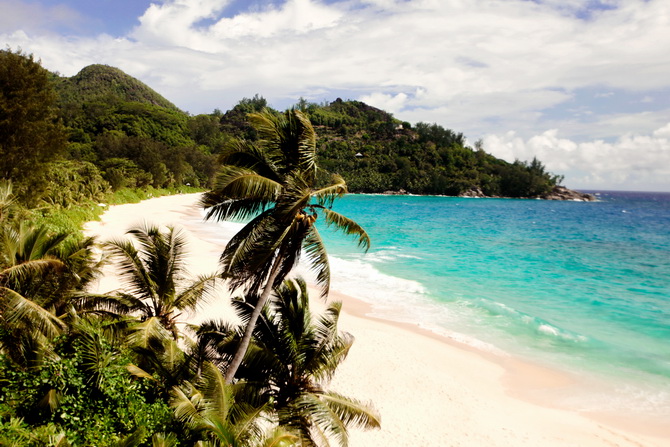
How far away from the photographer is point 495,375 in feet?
41.3

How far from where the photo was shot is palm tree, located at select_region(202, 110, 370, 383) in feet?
21.8

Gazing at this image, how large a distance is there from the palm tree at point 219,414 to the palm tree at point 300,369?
718mm

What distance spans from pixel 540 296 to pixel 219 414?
2114 centimetres

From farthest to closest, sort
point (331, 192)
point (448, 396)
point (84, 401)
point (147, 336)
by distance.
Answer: point (448, 396) < point (147, 336) < point (331, 192) < point (84, 401)

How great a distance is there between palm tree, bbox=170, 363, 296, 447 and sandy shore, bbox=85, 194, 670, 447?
3.58 metres

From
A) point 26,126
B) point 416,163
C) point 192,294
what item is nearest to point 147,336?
point 192,294

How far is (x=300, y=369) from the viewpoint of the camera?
749cm

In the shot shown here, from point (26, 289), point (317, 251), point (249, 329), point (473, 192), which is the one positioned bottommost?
point (26, 289)

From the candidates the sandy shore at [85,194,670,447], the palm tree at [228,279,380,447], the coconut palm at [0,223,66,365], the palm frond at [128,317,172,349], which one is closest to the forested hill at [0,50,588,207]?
the sandy shore at [85,194,670,447]

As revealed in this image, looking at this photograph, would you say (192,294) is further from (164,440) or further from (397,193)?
(397,193)

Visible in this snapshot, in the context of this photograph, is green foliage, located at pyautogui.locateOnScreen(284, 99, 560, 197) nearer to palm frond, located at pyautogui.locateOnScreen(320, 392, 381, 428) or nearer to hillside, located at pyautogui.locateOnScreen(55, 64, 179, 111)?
hillside, located at pyautogui.locateOnScreen(55, 64, 179, 111)

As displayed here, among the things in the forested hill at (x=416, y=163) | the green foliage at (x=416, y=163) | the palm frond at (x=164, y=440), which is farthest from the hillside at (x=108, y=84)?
the palm frond at (x=164, y=440)

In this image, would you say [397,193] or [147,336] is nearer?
[147,336]

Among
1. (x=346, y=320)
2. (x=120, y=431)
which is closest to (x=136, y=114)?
(x=346, y=320)
